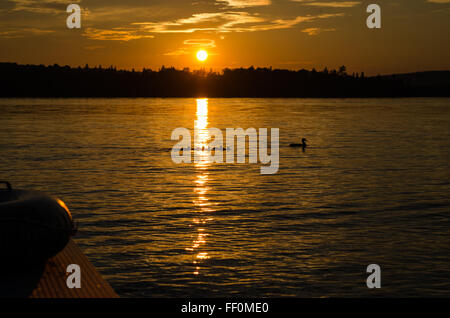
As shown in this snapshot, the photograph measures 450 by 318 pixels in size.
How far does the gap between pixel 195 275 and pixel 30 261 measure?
4.29 meters

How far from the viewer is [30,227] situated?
36.7 feet

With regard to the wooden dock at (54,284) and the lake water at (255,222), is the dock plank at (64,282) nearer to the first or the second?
the wooden dock at (54,284)

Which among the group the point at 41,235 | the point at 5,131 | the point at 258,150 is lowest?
the point at 41,235

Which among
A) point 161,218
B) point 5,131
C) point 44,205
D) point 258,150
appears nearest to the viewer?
point 44,205

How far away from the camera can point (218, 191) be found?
2692cm

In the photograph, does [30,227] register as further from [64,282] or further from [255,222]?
[255,222]

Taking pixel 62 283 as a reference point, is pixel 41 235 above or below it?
above

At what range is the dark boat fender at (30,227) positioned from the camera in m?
11.0

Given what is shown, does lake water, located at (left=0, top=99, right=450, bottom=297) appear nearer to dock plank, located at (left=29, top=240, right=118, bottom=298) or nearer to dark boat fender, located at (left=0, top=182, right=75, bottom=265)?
dock plank, located at (left=29, top=240, right=118, bottom=298)

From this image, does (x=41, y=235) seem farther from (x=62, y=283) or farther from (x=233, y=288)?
(x=233, y=288)

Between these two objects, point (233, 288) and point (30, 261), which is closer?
point (30, 261)

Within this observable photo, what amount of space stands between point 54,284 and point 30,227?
127 cm
